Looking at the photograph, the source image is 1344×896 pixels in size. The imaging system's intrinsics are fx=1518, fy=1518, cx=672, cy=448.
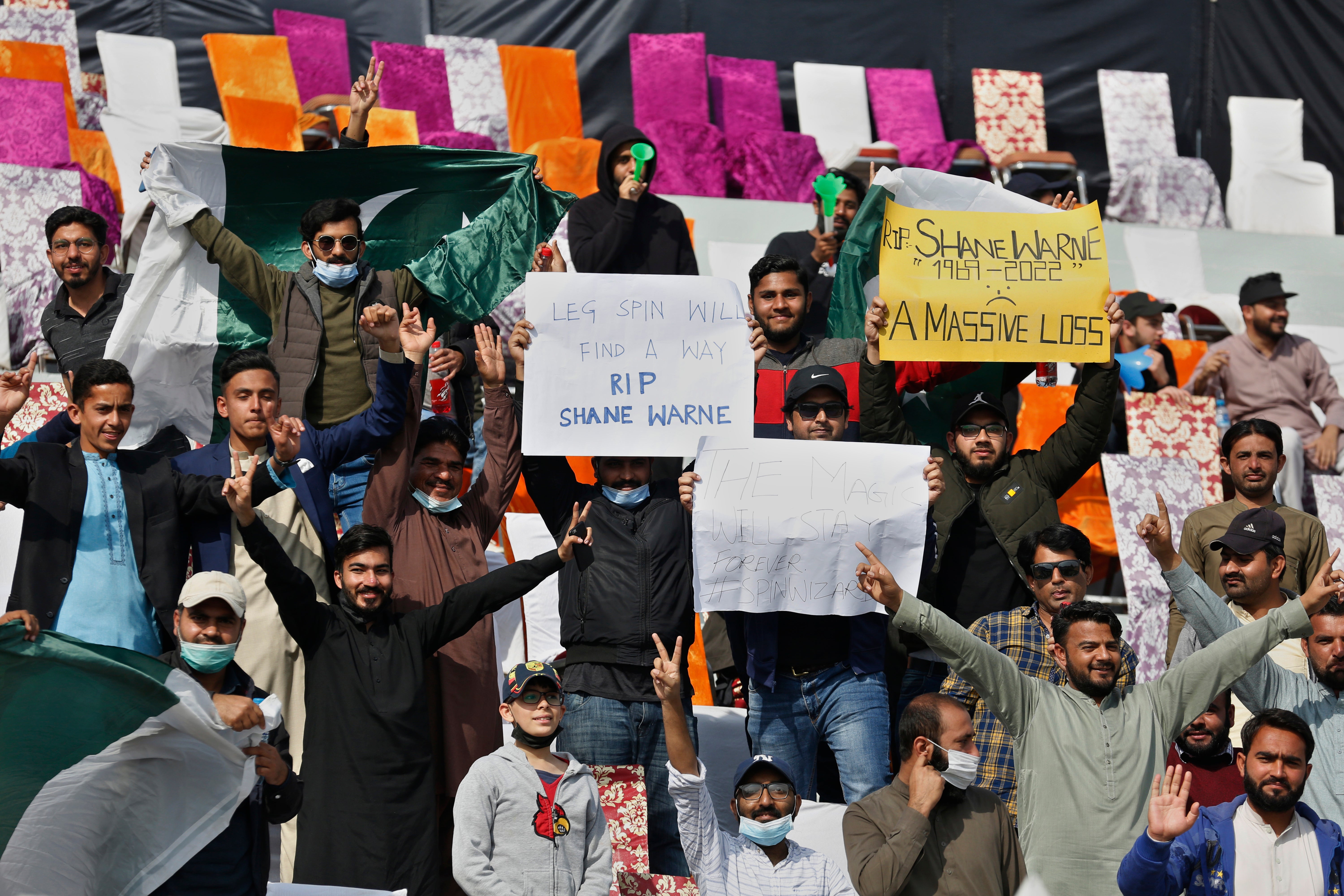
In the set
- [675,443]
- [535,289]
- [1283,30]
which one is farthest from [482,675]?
[1283,30]

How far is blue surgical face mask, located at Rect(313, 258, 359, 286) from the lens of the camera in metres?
6.37

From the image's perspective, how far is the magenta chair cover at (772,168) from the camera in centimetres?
1320

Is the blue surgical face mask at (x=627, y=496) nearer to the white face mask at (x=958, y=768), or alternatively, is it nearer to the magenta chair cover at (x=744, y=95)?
the white face mask at (x=958, y=768)

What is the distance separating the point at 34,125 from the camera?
1074 cm

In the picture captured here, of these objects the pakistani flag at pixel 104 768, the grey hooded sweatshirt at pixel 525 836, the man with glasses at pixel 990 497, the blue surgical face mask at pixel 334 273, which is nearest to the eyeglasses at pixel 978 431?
the man with glasses at pixel 990 497

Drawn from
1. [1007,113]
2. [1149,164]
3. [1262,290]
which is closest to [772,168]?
[1007,113]

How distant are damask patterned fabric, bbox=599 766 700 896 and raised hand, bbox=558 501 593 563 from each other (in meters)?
0.75

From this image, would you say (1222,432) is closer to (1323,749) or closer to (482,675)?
(1323,749)

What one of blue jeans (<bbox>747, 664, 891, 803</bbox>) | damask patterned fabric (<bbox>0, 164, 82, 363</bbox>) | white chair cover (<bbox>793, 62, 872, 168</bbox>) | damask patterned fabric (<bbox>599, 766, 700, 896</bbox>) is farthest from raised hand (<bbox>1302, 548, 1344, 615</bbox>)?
white chair cover (<bbox>793, 62, 872, 168</bbox>)

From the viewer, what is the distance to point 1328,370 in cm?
938

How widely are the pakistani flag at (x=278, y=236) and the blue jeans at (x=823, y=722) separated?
2.43 m

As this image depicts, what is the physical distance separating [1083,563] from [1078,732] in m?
0.88

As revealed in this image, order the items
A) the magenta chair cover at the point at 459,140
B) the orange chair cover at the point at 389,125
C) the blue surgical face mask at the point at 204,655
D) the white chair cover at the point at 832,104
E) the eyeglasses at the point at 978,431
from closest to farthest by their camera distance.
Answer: the blue surgical face mask at the point at 204,655, the eyeglasses at the point at 978,431, the magenta chair cover at the point at 459,140, the orange chair cover at the point at 389,125, the white chair cover at the point at 832,104

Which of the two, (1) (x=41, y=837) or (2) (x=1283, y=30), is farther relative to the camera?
(2) (x=1283, y=30)
